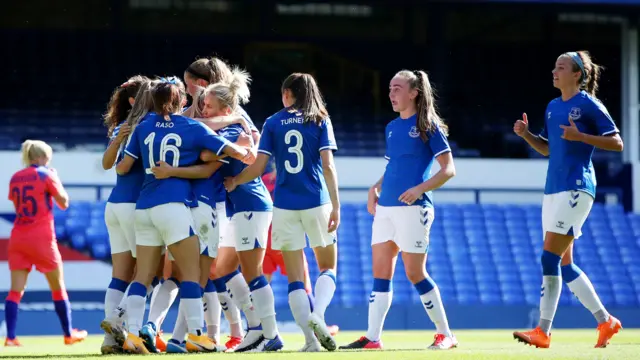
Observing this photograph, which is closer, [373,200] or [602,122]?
[602,122]

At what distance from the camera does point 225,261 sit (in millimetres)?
8398

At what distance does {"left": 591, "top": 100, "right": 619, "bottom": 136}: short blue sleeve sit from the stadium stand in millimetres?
8888


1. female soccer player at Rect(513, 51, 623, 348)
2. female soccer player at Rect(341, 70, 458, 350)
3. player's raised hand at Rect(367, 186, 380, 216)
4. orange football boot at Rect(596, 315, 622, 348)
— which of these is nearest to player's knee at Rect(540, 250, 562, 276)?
female soccer player at Rect(513, 51, 623, 348)

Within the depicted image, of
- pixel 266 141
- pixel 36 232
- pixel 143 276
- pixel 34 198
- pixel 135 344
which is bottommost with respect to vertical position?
pixel 135 344

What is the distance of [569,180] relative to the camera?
7863 millimetres

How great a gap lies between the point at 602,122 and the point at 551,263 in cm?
110

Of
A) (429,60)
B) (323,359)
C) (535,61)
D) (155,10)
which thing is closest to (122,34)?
(155,10)

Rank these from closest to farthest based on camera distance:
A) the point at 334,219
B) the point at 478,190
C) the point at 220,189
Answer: the point at 334,219
the point at 220,189
the point at 478,190

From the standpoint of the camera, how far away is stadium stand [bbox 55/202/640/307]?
1694 cm

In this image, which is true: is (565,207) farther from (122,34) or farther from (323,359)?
(122,34)

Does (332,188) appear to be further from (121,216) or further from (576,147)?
(576,147)

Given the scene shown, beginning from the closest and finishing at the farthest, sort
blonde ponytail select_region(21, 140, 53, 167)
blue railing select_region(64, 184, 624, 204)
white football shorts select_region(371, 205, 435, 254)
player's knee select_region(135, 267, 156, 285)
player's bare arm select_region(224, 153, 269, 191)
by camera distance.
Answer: player's knee select_region(135, 267, 156, 285), player's bare arm select_region(224, 153, 269, 191), white football shorts select_region(371, 205, 435, 254), blonde ponytail select_region(21, 140, 53, 167), blue railing select_region(64, 184, 624, 204)

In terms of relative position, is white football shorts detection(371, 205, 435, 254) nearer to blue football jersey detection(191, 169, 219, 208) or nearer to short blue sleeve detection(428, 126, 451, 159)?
short blue sleeve detection(428, 126, 451, 159)

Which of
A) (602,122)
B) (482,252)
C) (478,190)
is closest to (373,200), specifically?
(602,122)
